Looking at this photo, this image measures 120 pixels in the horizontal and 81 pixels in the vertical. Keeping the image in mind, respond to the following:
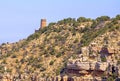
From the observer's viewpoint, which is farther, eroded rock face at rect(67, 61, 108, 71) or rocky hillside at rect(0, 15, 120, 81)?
rocky hillside at rect(0, 15, 120, 81)

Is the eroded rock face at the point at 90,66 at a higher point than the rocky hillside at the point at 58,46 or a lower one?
lower

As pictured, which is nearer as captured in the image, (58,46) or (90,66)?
(90,66)

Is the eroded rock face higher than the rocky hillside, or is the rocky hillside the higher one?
the rocky hillside

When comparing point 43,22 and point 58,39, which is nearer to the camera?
point 58,39

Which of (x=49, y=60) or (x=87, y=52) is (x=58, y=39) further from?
(x=87, y=52)

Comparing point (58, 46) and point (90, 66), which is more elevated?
point (58, 46)

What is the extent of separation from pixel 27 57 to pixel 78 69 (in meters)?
22.7

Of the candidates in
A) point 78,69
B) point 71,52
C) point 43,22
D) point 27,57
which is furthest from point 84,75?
point 43,22

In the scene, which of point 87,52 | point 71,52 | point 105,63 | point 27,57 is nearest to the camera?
point 105,63

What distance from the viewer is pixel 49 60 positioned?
303 ft

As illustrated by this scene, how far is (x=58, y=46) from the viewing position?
97.3 m

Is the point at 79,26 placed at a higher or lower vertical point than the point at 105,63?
higher

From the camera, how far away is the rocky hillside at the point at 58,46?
83062 mm

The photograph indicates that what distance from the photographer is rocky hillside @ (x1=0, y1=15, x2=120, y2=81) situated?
273 feet
